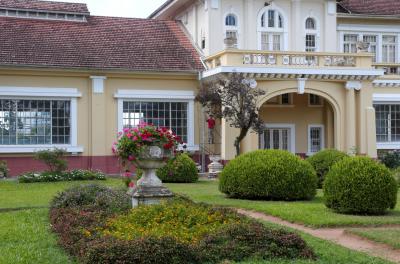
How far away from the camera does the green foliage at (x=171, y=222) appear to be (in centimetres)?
1006

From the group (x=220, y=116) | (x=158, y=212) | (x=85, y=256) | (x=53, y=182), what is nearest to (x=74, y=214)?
(x=158, y=212)

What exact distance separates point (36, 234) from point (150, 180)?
98.4 inches

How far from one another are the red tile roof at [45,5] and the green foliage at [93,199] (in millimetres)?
Result: 16607

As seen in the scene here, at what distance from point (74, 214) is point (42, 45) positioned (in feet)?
54.8

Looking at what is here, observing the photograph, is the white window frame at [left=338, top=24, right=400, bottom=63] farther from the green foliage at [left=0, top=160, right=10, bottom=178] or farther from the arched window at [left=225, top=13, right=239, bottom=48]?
the green foliage at [left=0, top=160, right=10, bottom=178]

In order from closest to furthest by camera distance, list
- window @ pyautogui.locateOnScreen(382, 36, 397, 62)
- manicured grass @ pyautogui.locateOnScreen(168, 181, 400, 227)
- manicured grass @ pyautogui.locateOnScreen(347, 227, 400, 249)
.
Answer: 1. manicured grass @ pyautogui.locateOnScreen(347, 227, 400, 249)
2. manicured grass @ pyautogui.locateOnScreen(168, 181, 400, 227)
3. window @ pyautogui.locateOnScreen(382, 36, 397, 62)

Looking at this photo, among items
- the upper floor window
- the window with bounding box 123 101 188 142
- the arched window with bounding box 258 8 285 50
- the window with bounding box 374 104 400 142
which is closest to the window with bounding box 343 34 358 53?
the window with bounding box 374 104 400 142

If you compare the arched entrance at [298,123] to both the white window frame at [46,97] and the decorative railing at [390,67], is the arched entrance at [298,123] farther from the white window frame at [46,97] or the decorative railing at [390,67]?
the white window frame at [46,97]

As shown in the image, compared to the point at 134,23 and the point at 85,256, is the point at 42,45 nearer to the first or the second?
the point at 134,23

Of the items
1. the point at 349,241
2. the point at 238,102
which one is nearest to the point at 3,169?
the point at 238,102

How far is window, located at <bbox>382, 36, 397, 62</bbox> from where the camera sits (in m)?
33.8

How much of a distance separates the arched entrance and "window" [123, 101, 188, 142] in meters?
3.61

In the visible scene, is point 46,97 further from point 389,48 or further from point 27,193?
point 389,48

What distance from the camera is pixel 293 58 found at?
28.0 metres
